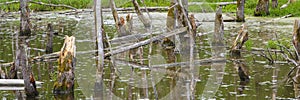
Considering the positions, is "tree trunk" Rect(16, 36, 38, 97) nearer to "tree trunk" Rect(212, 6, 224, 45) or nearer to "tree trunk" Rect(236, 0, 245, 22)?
"tree trunk" Rect(212, 6, 224, 45)

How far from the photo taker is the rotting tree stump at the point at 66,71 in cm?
952

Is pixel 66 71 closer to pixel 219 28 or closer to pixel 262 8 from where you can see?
pixel 219 28

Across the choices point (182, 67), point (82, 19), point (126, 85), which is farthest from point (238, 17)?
point (126, 85)

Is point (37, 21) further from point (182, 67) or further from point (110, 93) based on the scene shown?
point (110, 93)

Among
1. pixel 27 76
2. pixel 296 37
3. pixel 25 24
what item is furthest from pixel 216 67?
pixel 25 24

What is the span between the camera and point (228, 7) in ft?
77.6

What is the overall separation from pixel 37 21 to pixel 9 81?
39.5ft

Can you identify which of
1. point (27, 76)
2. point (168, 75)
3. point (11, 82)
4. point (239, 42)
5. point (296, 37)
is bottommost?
point (168, 75)

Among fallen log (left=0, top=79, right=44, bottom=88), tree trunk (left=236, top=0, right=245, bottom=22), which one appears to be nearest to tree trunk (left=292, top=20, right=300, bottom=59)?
fallen log (left=0, top=79, right=44, bottom=88)

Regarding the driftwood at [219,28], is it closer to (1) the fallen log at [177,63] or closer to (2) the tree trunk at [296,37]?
(1) the fallen log at [177,63]

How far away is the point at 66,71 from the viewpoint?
9508mm

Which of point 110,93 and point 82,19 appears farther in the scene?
point 82,19

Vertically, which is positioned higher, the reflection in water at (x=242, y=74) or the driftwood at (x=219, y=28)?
the driftwood at (x=219, y=28)

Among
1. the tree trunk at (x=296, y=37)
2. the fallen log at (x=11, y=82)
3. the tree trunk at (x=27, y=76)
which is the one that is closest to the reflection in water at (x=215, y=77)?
the tree trunk at (x=296, y=37)
